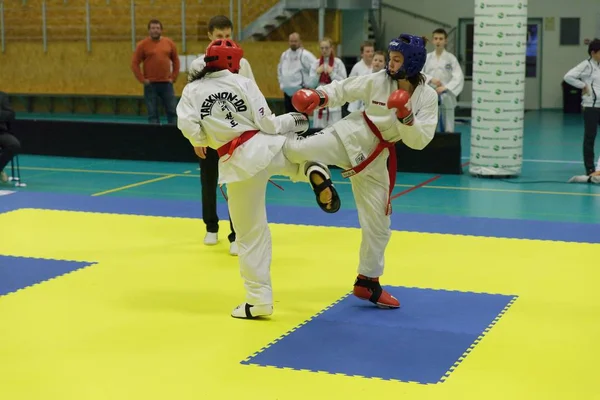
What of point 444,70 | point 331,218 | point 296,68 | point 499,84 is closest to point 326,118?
point 296,68

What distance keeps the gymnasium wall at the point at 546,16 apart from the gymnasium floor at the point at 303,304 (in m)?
12.4

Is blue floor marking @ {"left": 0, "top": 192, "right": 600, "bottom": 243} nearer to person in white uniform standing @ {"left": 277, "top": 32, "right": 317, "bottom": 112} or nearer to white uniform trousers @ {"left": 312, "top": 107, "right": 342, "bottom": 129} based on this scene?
white uniform trousers @ {"left": 312, "top": 107, "right": 342, "bottom": 129}

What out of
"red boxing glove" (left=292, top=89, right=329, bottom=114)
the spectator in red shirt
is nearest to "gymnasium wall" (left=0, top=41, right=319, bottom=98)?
the spectator in red shirt

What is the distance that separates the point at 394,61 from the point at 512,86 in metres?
6.24

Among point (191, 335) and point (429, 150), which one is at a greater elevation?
point (429, 150)

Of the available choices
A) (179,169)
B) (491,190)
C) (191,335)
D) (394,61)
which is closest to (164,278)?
(191,335)

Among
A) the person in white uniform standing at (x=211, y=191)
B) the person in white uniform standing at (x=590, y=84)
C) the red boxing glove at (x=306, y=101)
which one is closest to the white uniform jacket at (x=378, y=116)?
the red boxing glove at (x=306, y=101)

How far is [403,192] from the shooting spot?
36.2 ft

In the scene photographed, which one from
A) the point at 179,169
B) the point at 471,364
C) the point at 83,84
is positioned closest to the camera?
the point at 471,364

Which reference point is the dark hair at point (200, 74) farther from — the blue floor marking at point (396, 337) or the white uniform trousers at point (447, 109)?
the white uniform trousers at point (447, 109)

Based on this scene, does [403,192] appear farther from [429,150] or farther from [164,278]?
[164,278]

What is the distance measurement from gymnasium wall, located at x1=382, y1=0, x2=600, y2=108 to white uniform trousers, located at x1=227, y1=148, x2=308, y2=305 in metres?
17.6

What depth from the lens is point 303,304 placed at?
6.18 meters

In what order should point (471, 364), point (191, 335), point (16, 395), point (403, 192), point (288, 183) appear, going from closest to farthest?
point (16, 395) → point (471, 364) → point (191, 335) → point (403, 192) → point (288, 183)
